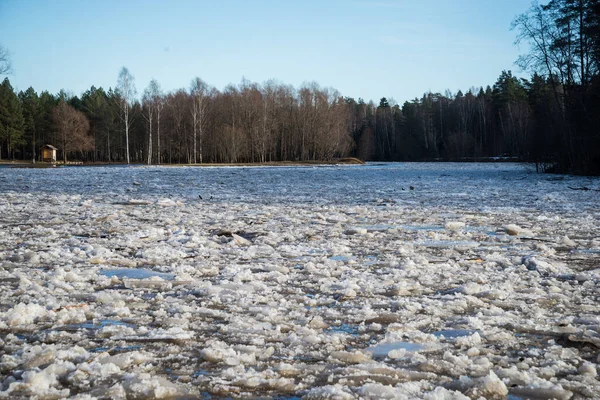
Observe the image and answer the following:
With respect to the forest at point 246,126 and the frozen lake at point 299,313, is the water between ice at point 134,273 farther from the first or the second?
the forest at point 246,126

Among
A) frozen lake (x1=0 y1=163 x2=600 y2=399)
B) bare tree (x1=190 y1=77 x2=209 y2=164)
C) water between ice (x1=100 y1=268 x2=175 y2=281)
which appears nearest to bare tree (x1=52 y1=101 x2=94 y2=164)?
bare tree (x1=190 y1=77 x2=209 y2=164)

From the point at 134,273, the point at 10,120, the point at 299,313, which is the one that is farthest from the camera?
the point at 10,120


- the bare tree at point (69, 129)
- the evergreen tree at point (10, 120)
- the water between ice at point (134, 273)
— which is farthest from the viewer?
the evergreen tree at point (10, 120)

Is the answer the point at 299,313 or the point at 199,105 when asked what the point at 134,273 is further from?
the point at 199,105

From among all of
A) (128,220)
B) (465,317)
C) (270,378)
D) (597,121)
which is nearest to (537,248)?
(465,317)

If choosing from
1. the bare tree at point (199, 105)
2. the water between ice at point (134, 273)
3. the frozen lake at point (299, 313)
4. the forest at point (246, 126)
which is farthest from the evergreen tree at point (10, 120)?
the water between ice at point (134, 273)

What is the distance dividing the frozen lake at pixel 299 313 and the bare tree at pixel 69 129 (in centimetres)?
6316

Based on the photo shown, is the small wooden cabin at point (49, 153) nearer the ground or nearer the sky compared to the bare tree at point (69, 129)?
nearer the ground

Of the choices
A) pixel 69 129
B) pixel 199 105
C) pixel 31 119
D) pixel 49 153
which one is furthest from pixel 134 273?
pixel 31 119

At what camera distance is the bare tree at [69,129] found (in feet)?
212

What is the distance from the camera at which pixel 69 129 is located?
64.9m

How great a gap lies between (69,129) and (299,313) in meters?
68.7

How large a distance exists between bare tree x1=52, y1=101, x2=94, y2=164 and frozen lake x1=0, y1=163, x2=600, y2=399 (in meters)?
63.2

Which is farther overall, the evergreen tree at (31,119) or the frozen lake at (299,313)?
the evergreen tree at (31,119)
